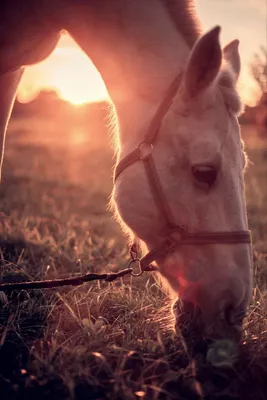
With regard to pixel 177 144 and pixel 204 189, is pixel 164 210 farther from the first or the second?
pixel 177 144

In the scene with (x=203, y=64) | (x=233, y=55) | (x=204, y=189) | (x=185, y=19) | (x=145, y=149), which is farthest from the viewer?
(x=233, y=55)

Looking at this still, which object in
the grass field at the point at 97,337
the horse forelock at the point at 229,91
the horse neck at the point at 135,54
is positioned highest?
the horse neck at the point at 135,54

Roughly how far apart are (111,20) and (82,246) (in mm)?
2681

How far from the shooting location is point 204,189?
2365mm

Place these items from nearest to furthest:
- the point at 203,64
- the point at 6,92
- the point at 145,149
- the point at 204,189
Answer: the point at 203,64 < the point at 204,189 < the point at 145,149 < the point at 6,92

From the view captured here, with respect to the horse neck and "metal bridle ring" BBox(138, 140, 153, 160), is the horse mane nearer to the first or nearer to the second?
the horse neck

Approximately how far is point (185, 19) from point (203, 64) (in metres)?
0.60

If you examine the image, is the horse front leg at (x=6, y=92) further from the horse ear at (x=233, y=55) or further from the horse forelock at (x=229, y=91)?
the horse forelock at (x=229, y=91)

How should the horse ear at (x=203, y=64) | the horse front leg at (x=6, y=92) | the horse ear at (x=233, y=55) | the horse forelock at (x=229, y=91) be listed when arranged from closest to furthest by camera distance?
the horse ear at (x=203, y=64) < the horse forelock at (x=229, y=91) < the horse ear at (x=233, y=55) < the horse front leg at (x=6, y=92)

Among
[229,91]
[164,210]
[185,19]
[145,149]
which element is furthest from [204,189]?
[185,19]

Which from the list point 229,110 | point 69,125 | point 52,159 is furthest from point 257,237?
point 69,125

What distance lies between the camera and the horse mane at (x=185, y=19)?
2646 mm

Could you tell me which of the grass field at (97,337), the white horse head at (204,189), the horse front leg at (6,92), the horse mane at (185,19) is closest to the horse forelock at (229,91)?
the white horse head at (204,189)

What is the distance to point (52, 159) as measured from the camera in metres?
15.8
